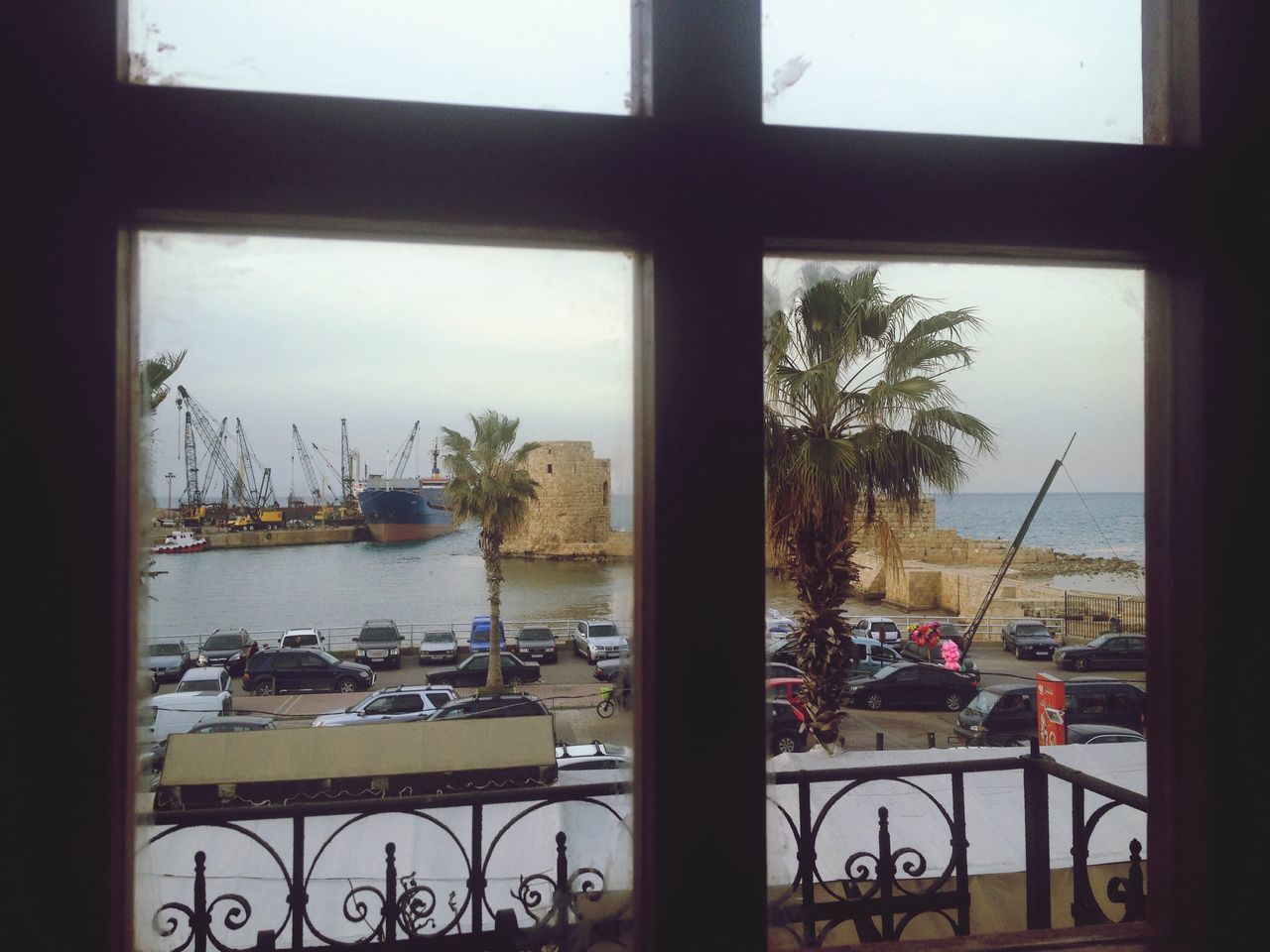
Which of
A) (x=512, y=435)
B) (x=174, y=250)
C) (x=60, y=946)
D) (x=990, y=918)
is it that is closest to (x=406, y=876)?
(x=60, y=946)

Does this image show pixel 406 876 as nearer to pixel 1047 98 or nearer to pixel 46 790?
pixel 46 790

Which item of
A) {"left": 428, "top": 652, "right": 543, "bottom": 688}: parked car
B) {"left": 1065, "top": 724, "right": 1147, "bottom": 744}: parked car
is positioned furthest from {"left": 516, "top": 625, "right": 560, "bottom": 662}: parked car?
{"left": 1065, "top": 724, "right": 1147, "bottom": 744}: parked car

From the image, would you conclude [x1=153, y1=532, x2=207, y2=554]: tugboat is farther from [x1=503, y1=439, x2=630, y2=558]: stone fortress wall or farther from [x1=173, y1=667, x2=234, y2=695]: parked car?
[x1=503, y1=439, x2=630, y2=558]: stone fortress wall

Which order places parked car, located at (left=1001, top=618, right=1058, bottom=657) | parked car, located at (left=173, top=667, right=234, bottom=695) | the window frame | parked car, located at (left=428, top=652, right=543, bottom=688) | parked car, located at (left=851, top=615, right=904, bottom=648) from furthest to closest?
1. parked car, located at (left=851, top=615, right=904, bottom=648)
2. parked car, located at (left=1001, top=618, right=1058, bottom=657)
3. parked car, located at (left=428, top=652, right=543, bottom=688)
4. parked car, located at (left=173, top=667, right=234, bottom=695)
5. the window frame

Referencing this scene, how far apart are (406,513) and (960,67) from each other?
3.90 feet

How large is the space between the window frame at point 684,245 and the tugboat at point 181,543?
0.07m

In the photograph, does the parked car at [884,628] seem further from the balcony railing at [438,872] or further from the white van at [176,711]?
the white van at [176,711]

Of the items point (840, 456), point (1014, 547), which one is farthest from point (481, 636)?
point (840, 456)

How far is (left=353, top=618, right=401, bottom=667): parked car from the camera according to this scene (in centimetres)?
121

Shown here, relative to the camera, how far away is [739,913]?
39.5 inches

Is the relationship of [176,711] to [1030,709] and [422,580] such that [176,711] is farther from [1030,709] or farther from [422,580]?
[1030,709]

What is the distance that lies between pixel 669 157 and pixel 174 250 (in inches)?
26.6

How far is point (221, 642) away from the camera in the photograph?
1.15 metres

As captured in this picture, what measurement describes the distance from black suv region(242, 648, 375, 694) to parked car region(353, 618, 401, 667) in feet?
0.07
